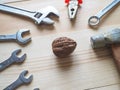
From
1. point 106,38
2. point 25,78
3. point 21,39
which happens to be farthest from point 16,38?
point 106,38

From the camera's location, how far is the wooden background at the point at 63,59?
2.22 feet

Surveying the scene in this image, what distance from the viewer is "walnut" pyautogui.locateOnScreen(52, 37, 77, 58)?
680 millimetres

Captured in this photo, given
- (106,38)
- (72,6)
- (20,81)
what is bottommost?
(20,81)

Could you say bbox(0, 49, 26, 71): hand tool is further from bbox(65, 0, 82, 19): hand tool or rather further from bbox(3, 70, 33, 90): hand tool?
bbox(65, 0, 82, 19): hand tool

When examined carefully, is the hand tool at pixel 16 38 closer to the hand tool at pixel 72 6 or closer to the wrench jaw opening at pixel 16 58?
the wrench jaw opening at pixel 16 58

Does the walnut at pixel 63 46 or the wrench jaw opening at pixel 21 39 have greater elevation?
the wrench jaw opening at pixel 21 39

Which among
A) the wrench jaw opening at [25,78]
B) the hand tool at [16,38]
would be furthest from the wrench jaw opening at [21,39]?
the wrench jaw opening at [25,78]

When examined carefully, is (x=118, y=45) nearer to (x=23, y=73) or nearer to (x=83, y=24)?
(x=83, y=24)

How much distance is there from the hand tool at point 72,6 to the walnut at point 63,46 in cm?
A: 12

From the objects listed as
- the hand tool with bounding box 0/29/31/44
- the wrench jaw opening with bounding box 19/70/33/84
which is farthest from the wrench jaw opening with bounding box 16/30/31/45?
the wrench jaw opening with bounding box 19/70/33/84

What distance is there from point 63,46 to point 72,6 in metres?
0.18

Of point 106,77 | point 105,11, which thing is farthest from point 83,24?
point 106,77

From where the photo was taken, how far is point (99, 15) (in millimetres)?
787

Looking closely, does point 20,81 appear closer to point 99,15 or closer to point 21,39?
point 21,39
